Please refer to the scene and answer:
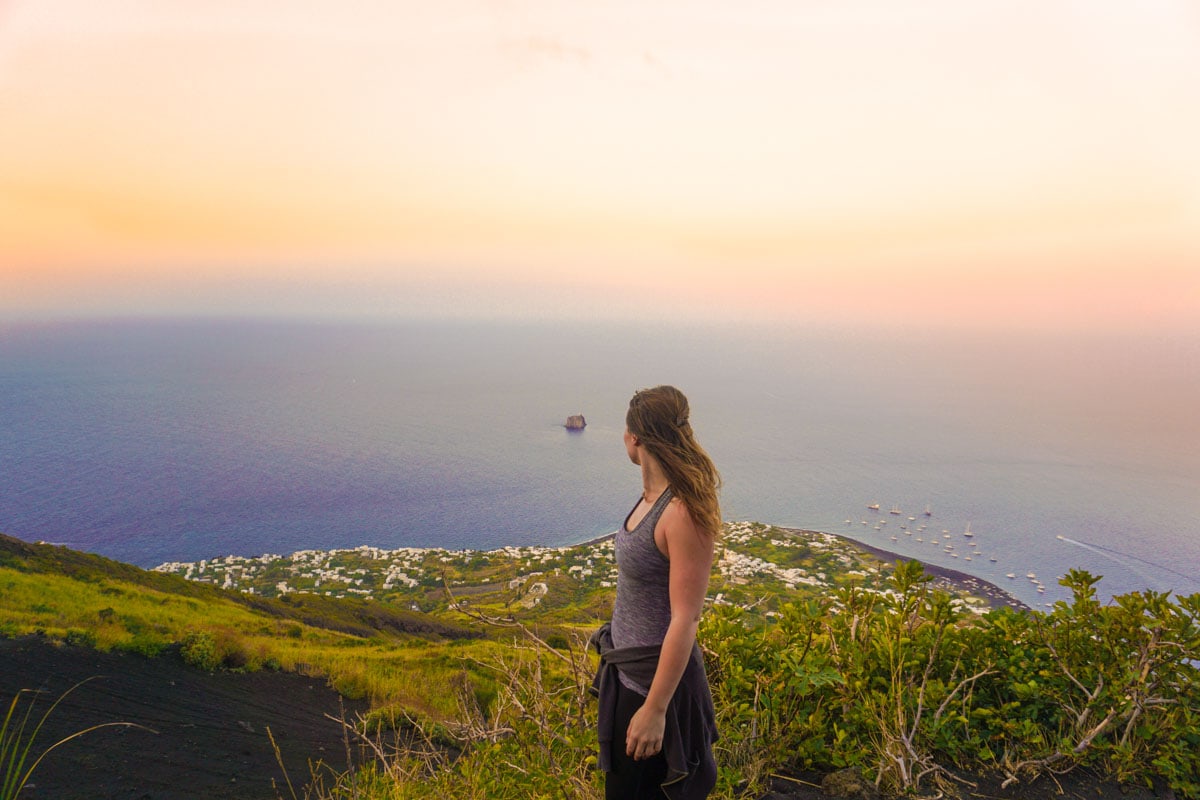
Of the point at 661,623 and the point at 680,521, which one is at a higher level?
the point at 680,521

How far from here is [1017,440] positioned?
223ft

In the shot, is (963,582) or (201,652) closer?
(201,652)

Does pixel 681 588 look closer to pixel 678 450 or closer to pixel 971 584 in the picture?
pixel 678 450

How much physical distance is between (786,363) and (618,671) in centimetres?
13139

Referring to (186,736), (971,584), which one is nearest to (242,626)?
(186,736)

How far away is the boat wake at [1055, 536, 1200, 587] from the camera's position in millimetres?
34500

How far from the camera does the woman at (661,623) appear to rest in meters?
1.73

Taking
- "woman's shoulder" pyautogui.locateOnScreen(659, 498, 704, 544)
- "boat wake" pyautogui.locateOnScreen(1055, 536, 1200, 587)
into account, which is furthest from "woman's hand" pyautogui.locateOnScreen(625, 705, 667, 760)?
"boat wake" pyautogui.locateOnScreen(1055, 536, 1200, 587)

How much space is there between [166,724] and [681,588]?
7945 mm

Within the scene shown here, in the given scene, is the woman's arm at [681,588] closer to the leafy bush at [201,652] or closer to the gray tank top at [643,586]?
the gray tank top at [643,586]

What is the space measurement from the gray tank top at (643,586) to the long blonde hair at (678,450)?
7cm

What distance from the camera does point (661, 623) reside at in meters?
1.87

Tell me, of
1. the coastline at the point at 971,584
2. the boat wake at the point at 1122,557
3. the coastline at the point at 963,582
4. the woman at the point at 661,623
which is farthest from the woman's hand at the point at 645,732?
the boat wake at the point at 1122,557

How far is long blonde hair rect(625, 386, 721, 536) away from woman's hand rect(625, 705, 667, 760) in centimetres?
57
